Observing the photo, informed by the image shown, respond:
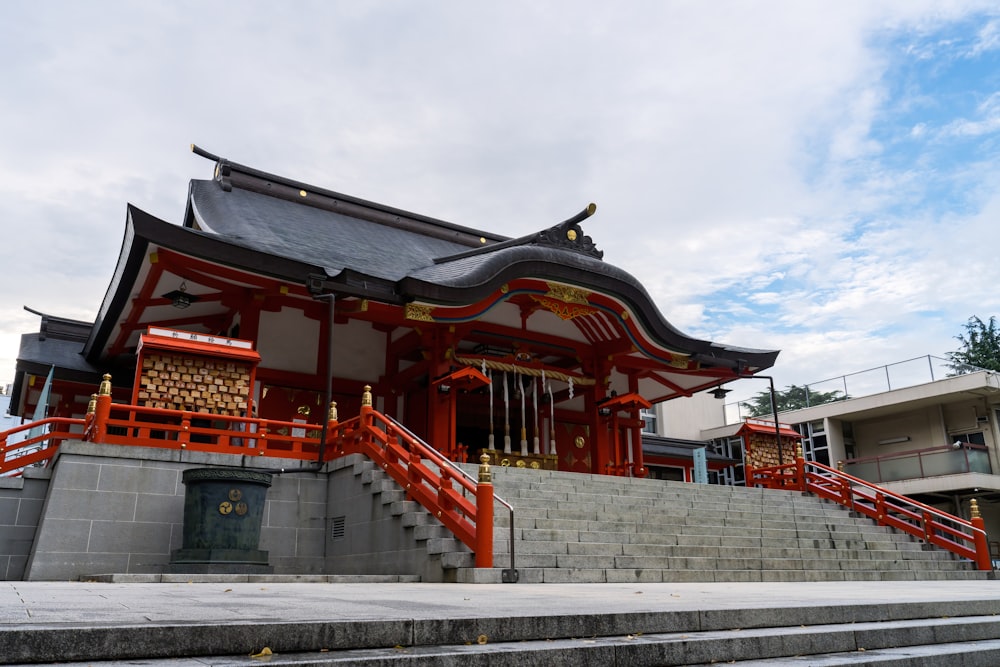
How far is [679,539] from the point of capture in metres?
10.9

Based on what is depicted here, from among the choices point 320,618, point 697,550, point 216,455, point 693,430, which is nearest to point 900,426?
point 693,430

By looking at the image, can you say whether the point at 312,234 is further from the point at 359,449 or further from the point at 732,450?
the point at 732,450

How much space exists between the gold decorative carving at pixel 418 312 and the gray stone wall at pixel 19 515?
20.6 feet

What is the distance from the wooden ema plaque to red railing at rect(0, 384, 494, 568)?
0.49 metres

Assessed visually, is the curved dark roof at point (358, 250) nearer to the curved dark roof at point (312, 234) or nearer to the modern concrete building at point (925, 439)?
the curved dark roof at point (312, 234)

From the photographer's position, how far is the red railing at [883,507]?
14.0 metres

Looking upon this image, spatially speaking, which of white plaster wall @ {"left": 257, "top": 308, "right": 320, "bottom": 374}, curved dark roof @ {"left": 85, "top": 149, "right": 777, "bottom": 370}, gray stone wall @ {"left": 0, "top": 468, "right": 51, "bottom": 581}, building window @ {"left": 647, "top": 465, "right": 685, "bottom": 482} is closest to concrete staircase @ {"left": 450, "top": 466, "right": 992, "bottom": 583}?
curved dark roof @ {"left": 85, "top": 149, "right": 777, "bottom": 370}

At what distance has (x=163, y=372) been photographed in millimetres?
12008

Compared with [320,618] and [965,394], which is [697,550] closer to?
[320,618]

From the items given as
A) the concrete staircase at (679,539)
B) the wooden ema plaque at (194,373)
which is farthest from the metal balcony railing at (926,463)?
the wooden ema plaque at (194,373)

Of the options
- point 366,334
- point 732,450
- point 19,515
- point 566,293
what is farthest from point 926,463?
point 19,515

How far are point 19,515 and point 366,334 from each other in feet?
25.8

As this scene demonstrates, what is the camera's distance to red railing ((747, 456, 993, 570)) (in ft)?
46.0

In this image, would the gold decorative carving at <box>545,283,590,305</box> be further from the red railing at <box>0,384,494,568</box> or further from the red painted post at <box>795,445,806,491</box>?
the red painted post at <box>795,445,806,491</box>
